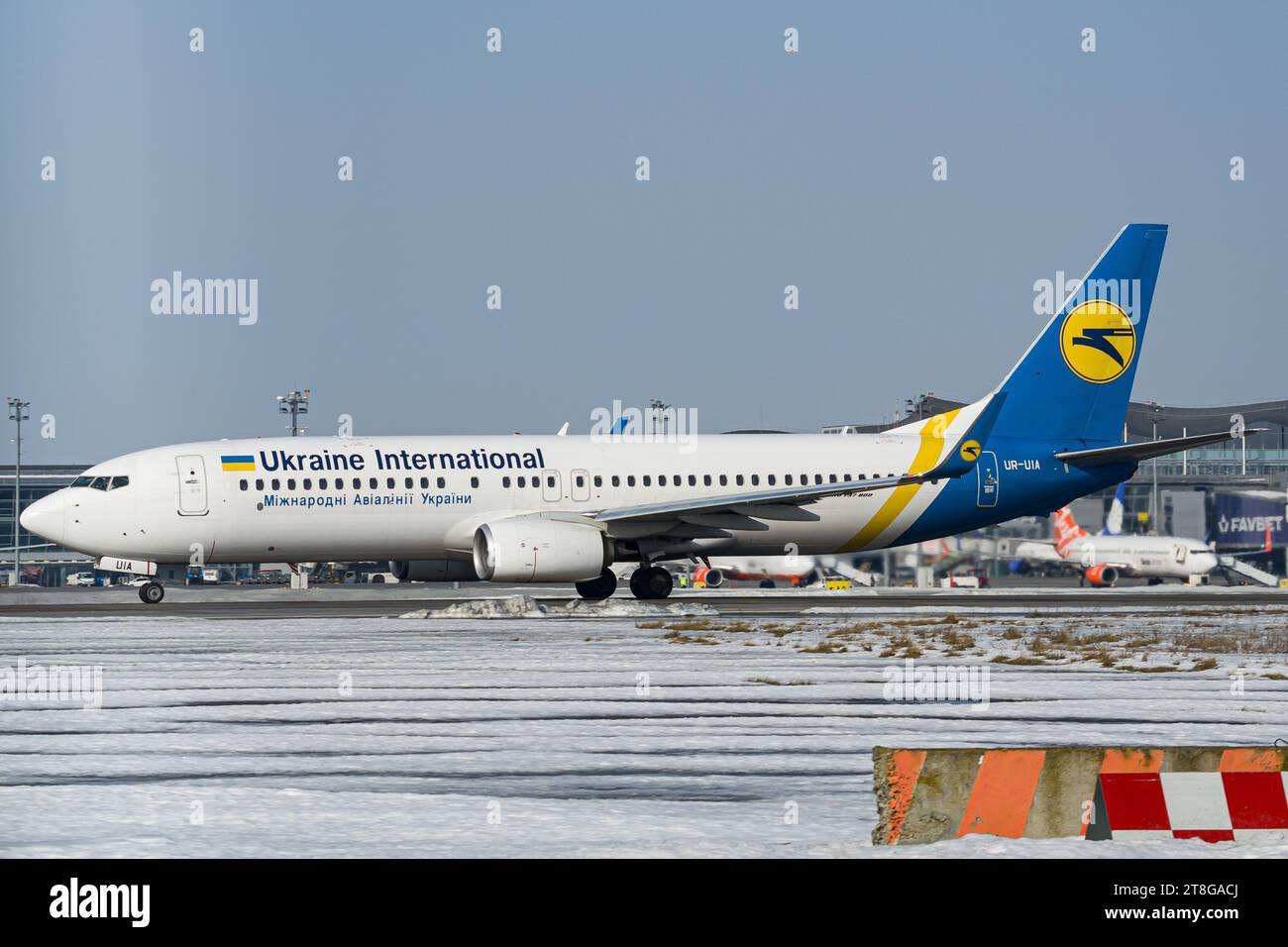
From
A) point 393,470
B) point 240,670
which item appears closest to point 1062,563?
point 393,470

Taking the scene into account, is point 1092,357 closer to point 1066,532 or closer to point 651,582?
point 651,582

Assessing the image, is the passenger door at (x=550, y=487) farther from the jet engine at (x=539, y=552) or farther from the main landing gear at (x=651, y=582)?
the main landing gear at (x=651, y=582)

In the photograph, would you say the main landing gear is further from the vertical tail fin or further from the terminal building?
the vertical tail fin

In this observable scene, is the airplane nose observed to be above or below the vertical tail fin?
above

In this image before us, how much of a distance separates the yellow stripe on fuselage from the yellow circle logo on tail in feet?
12.5

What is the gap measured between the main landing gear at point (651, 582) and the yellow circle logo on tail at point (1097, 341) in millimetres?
11233

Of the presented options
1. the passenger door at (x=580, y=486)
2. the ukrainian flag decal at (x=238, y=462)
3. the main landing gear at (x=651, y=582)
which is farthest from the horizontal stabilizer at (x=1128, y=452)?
the ukrainian flag decal at (x=238, y=462)

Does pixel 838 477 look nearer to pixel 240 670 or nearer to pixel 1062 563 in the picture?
pixel 240 670

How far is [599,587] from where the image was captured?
3788 centimetres

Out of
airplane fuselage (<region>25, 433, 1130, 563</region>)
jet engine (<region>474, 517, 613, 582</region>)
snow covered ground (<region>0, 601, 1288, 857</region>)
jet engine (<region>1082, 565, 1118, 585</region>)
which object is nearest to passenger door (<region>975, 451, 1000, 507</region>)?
airplane fuselage (<region>25, 433, 1130, 563</region>)

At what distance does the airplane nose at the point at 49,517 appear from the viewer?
117 feet

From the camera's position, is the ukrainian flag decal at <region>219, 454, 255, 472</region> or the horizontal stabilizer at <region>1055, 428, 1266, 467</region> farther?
the horizontal stabilizer at <region>1055, 428, 1266, 467</region>

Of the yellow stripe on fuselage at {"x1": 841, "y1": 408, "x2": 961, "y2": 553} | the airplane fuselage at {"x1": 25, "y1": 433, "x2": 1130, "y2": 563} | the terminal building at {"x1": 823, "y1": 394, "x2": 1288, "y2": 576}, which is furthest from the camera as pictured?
the terminal building at {"x1": 823, "y1": 394, "x2": 1288, "y2": 576}

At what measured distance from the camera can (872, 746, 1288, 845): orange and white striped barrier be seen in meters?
8.59
